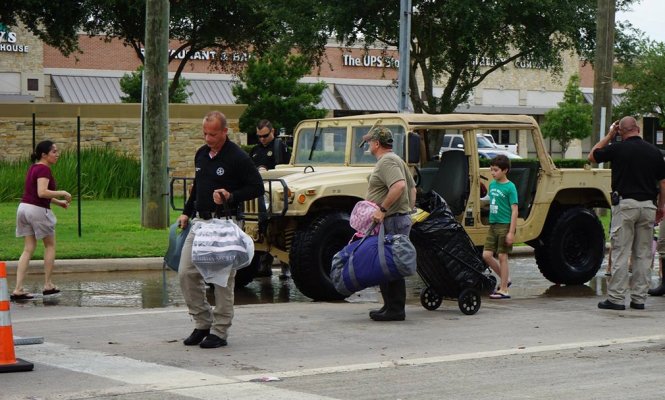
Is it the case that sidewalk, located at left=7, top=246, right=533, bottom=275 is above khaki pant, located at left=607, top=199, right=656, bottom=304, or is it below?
below

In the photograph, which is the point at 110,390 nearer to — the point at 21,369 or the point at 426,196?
the point at 21,369

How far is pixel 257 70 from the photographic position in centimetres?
4553

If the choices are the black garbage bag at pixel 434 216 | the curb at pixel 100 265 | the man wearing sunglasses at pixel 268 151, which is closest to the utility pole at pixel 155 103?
the curb at pixel 100 265

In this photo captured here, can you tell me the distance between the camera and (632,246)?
1209cm

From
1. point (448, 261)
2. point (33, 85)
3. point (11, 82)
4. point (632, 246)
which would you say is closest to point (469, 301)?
point (448, 261)

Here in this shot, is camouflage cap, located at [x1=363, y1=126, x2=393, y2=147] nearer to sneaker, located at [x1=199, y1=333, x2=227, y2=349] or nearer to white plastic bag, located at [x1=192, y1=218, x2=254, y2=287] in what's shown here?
white plastic bag, located at [x1=192, y1=218, x2=254, y2=287]

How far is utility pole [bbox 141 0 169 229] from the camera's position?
18.9 meters

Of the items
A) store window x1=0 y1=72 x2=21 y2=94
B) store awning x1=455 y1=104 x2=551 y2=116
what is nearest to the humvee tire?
store window x1=0 y1=72 x2=21 y2=94

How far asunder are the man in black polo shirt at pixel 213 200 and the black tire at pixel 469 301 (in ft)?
9.09

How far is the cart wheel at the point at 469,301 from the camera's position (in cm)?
1136

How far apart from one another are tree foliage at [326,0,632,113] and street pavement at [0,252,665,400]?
63.3 feet

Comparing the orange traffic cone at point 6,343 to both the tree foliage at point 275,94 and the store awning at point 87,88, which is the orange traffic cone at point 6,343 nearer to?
the tree foliage at point 275,94

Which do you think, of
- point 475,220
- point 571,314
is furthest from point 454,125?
point 571,314

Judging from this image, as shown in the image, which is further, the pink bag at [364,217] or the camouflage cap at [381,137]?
the camouflage cap at [381,137]
